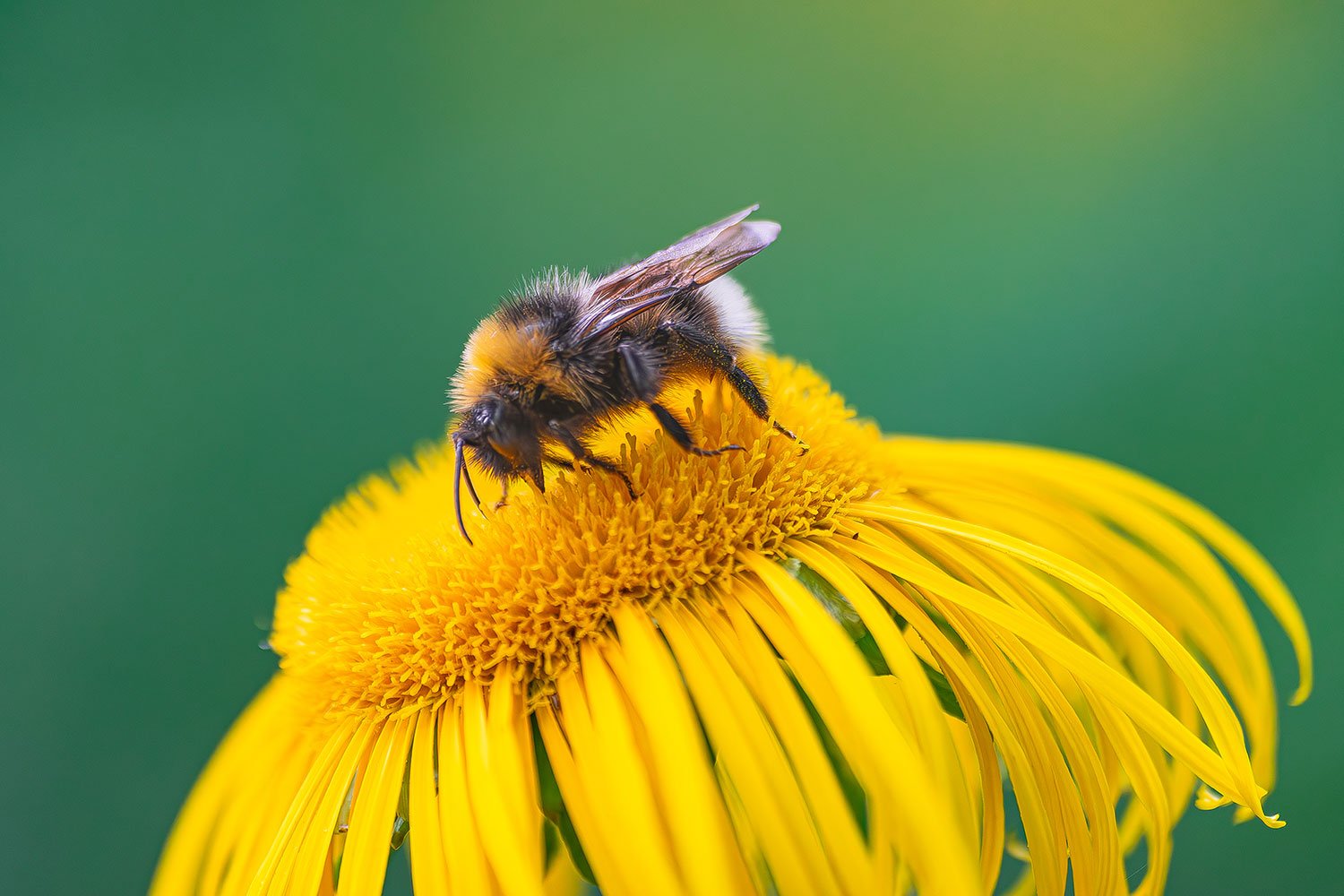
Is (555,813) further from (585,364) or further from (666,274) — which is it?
(666,274)

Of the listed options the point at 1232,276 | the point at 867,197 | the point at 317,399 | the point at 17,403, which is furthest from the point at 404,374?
the point at 1232,276

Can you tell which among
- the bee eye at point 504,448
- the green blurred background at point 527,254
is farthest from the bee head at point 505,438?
the green blurred background at point 527,254

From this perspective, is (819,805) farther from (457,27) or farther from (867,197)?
(457,27)

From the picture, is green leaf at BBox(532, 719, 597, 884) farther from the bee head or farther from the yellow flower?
the bee head

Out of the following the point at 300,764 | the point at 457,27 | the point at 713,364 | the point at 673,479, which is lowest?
the point at 300,764

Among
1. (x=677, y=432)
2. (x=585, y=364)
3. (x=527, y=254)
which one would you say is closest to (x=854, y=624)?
(x=677, y=432)
